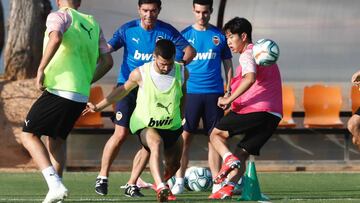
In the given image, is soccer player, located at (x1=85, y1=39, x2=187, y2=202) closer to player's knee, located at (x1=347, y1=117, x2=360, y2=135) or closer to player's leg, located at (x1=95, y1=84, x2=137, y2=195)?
player's leg, located at (x1=95, y1=84, x2=137, y2=195)

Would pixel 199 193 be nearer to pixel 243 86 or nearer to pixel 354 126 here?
pixel 354 126

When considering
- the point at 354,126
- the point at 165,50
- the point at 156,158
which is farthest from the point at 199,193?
the point at 165,50

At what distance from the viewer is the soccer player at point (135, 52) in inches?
496

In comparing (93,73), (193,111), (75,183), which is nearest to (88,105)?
(93,73)

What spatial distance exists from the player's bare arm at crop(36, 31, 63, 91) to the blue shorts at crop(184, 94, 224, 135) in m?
3.33

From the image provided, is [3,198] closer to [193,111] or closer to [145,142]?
[145,142]

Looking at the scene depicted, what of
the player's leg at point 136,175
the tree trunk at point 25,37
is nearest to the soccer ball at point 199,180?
the player's leg at point 136,175

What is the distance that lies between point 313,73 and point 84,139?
4.27 metres

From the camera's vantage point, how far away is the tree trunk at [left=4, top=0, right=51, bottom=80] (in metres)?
22.4

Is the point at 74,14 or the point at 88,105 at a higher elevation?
the point at 74,14

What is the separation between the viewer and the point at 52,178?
408 inches

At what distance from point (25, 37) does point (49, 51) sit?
1212 cm

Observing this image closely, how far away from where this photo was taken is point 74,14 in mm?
10852

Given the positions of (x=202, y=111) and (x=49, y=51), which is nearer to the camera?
(x=49, y=51)
